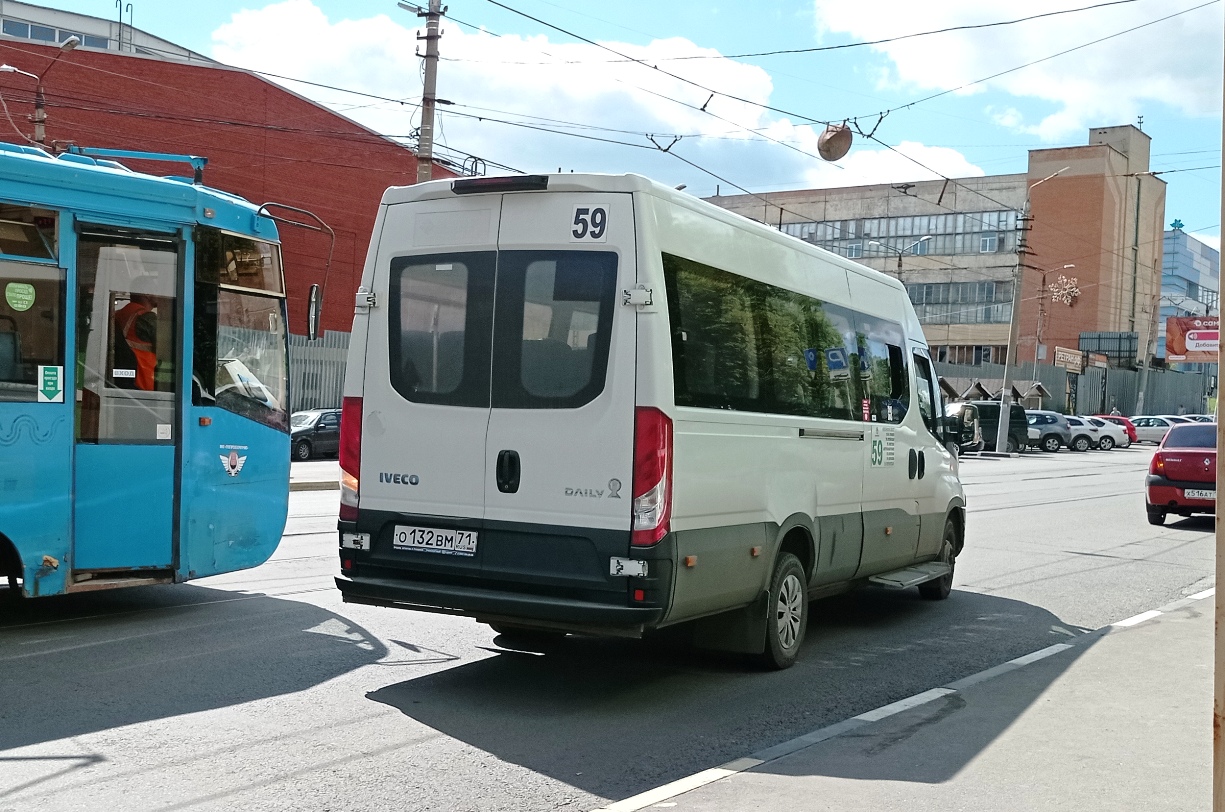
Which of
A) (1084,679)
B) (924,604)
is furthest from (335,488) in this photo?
(1084,679)

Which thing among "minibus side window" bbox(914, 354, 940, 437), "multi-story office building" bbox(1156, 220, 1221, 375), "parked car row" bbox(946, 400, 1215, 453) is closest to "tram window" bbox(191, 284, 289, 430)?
"minibus side window" bbox(914, 354, 940, 437)

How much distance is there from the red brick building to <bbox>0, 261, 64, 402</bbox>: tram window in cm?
3082

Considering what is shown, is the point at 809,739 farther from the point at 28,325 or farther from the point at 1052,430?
the point at 1052,430

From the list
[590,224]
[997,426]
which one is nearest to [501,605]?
[590,224]

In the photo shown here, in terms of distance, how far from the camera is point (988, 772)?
5520mm

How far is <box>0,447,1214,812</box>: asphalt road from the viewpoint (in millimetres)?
5211

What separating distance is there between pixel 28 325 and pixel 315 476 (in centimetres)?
1748

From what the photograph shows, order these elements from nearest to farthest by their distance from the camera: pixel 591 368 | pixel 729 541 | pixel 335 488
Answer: pixel 591 368 < pixel 729 541 < pixel 335 488

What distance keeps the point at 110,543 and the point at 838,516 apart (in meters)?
4.94

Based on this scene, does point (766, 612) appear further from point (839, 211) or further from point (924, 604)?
point (839, 211)

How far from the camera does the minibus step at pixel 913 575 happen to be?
961 cm

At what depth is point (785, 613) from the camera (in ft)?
25.6

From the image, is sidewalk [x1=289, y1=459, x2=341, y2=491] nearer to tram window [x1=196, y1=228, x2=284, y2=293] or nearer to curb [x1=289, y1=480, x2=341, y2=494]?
curb [x1=289, y1=480, x2=341, y2=494]

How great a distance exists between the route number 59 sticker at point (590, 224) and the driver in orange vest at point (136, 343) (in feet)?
11.8
